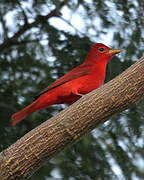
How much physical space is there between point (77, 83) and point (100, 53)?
41 centimetres

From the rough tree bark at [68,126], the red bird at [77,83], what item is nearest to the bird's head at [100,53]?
the red bird at [77,83]

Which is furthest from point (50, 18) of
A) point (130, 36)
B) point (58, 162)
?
point (58, 162)

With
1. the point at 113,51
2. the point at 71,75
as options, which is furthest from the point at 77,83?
the point at 113,51

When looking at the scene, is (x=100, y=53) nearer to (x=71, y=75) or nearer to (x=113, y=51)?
(x=113, y=51)

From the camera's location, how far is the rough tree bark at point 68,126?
11.0 ft

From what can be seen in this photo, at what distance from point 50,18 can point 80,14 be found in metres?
0.38

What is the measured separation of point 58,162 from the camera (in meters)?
4.80

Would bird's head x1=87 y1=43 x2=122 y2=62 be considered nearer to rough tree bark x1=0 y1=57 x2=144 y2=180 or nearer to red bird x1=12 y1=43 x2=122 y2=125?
red bird x1=12 y1=43 x2=122 y2=125

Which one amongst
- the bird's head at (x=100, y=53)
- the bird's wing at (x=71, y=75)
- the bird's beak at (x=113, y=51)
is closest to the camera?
the bird's wing at (x=71, y=75)

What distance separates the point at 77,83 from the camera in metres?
4.56

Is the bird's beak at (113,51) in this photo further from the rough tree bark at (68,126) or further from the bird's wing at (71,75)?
the rough tree bark at (68,126)

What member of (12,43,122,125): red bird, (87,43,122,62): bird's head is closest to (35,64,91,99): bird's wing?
(12,43,122,125): red bird

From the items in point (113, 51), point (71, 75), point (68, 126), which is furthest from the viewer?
point (113, 51)

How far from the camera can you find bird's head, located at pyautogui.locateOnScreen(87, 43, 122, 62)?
482 centimetres
